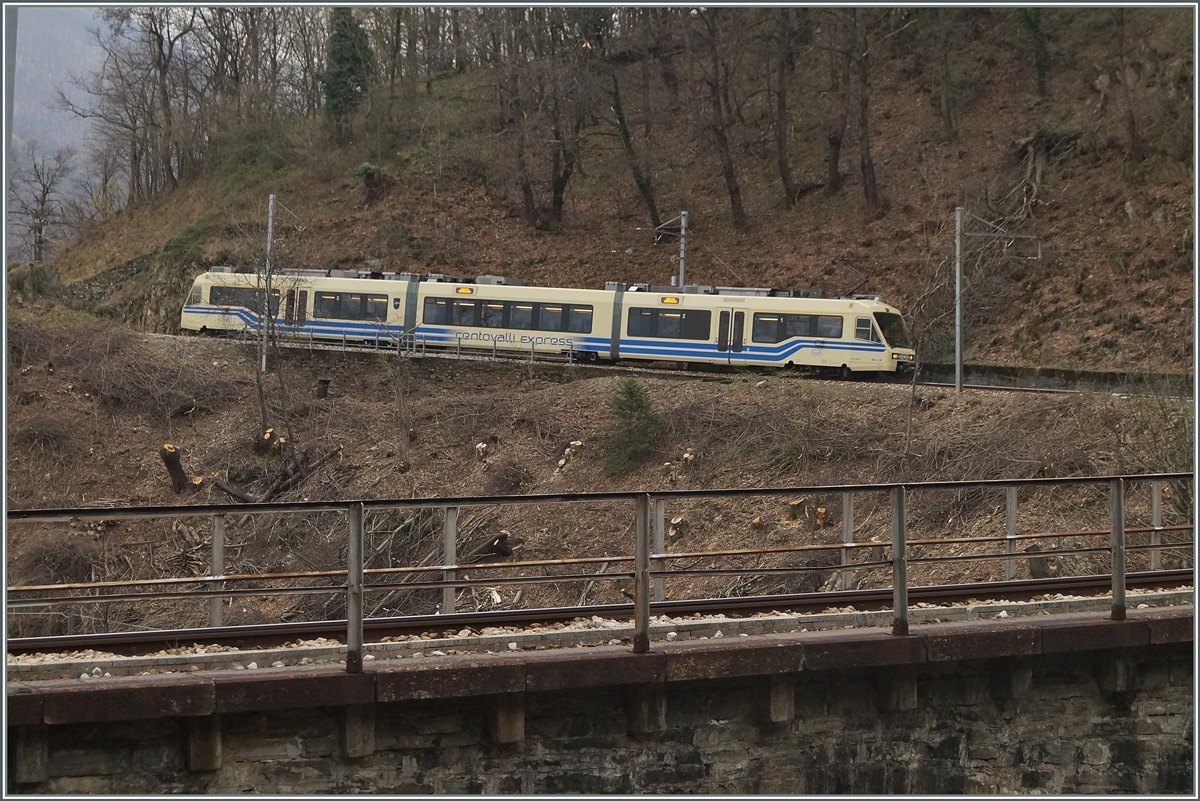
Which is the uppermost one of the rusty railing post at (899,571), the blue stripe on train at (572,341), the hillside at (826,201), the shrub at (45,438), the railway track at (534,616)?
the hillside at (826,201)

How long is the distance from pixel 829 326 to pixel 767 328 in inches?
65.3

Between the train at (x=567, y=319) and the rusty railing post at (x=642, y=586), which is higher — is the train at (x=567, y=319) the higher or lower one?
the higher one

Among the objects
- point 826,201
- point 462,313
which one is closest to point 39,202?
point 462,313

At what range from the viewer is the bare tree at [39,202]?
202 ft

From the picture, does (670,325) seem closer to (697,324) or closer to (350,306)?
(697,324)

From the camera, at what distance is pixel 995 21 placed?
51281mm

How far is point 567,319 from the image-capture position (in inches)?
1471

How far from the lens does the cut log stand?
101 feet

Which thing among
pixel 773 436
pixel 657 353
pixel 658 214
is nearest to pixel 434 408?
pixel 657 353

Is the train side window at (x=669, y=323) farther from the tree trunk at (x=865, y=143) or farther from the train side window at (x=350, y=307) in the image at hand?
the tree trunk at (x=865, y=143)

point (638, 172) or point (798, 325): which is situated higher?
point (638, 172)

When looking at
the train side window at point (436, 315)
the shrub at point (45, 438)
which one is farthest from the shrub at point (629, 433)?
the shrub at point (45, 438)

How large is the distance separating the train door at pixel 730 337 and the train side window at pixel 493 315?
259 inches

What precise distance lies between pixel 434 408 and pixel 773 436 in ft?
32.1
